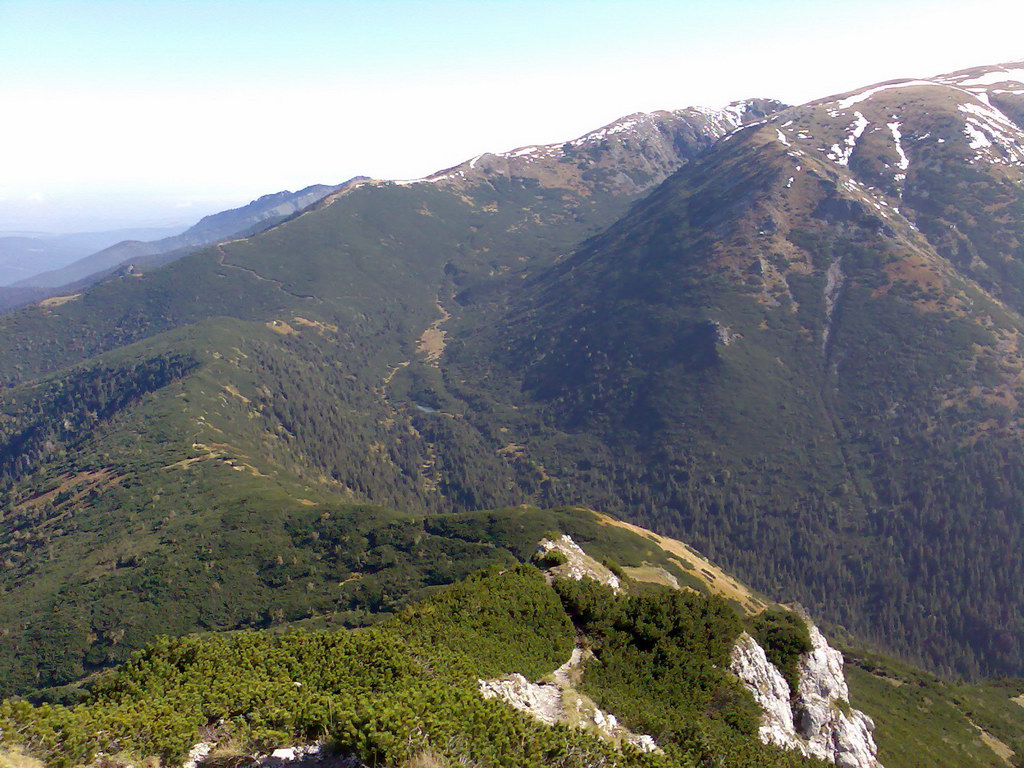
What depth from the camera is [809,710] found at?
48156 millimetres

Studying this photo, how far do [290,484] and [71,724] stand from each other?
483 ft

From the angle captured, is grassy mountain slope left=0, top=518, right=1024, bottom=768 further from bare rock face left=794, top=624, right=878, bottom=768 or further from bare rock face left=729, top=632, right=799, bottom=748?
bare rock face left=794, top=624, right=878, bottom=768

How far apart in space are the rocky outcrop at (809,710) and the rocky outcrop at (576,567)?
509 inches

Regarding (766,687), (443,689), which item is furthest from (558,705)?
(766,687)

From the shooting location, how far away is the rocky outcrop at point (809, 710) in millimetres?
42281

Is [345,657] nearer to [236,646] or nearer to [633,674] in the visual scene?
[236,646]

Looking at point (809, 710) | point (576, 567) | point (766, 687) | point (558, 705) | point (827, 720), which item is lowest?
point (827, 720)

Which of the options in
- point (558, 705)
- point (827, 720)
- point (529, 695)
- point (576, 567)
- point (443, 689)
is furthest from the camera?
point (576, 567)

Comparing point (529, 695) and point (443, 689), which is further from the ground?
point (443, 689)

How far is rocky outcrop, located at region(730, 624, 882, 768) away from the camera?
42281 mm

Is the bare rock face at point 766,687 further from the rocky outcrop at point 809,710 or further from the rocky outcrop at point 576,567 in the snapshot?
the rocky outcrop at point 576,567

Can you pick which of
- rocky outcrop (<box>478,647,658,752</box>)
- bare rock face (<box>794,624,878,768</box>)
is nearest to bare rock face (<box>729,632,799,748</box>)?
bare rock face (<box>794,624,878,768</box>)

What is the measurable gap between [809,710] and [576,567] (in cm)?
2249

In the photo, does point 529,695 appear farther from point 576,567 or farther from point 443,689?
point 576,567
